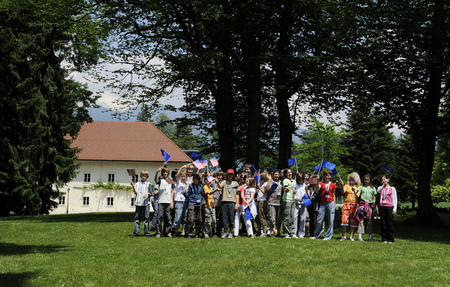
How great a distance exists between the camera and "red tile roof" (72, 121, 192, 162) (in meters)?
54.0

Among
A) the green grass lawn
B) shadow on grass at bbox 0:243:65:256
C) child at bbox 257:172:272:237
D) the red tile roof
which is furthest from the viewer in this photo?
the red tile roof

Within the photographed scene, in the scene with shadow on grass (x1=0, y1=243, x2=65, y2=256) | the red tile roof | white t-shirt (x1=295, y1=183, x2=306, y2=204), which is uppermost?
the red tile roof

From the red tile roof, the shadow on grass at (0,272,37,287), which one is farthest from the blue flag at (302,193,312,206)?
A: the red tile roof

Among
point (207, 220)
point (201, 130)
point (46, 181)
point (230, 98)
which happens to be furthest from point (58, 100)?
point (207, 220)

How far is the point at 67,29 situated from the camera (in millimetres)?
23062

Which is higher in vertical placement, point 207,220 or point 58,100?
point 58,100

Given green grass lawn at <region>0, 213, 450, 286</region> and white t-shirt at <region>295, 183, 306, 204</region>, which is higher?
white t-shirt at <region>295, 183, 306, 204</region>

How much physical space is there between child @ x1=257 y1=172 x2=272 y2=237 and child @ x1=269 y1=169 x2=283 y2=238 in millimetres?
188

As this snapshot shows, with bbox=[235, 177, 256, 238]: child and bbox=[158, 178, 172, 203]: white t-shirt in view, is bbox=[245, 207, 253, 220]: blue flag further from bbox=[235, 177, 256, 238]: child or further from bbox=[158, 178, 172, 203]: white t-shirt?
bbox=[158, 178, 172, 203]: white t-shirt

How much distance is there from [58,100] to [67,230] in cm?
2232

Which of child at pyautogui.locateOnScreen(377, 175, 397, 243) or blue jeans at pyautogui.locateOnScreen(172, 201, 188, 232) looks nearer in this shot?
child at pyautogui.locateOnScreen(377, 175, 397, 243)

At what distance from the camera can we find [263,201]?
14.5 metres

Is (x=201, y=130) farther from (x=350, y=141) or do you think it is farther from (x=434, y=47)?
(x=350, y=141)

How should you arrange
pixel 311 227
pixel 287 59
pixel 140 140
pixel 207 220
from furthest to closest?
pixel 140 140
pixel 287 59
pixel 311 227
pixel 207 220
